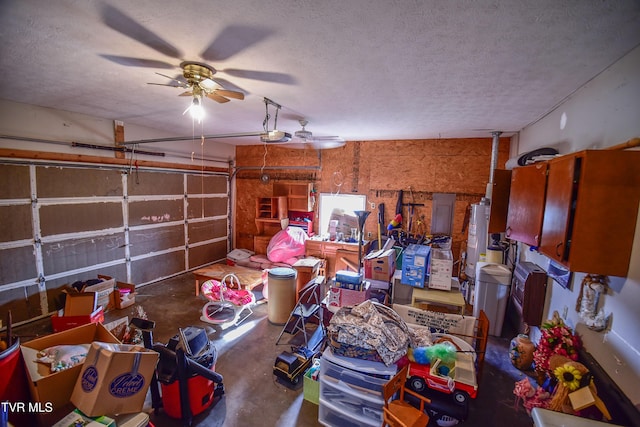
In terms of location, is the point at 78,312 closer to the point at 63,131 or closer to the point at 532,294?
the point at 63,131

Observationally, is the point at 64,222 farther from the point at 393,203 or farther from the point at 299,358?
the point at 393,203

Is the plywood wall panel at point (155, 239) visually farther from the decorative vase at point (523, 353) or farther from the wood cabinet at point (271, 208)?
the decorative vase at point (523, 353)

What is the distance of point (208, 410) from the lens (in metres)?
2.54

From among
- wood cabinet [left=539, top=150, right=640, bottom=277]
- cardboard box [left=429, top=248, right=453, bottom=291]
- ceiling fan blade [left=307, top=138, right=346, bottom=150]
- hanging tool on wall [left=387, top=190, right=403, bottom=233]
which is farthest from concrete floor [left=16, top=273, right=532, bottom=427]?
ceiling fan blade [left=307, top=138, right=346, bottom=150]

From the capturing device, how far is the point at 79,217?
14.2 feet

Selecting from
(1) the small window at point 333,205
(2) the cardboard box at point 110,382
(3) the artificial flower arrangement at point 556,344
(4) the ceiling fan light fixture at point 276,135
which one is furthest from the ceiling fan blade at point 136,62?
(1) the small window at point 333,205

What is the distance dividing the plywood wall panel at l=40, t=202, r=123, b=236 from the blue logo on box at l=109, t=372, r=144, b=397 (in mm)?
3541

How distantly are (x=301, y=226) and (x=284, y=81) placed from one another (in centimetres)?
426

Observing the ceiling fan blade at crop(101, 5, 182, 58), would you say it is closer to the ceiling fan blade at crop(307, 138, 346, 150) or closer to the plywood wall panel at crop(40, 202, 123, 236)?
the plywood wall panel at crop(40, 202, 123, 236)

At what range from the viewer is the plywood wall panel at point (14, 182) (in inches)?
141

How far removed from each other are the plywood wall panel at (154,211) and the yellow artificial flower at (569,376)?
241 inches

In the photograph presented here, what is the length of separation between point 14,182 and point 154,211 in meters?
1.94

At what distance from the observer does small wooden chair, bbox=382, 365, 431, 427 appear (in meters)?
1.91

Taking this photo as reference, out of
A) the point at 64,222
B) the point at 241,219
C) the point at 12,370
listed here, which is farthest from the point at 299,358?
the point at 241,219
